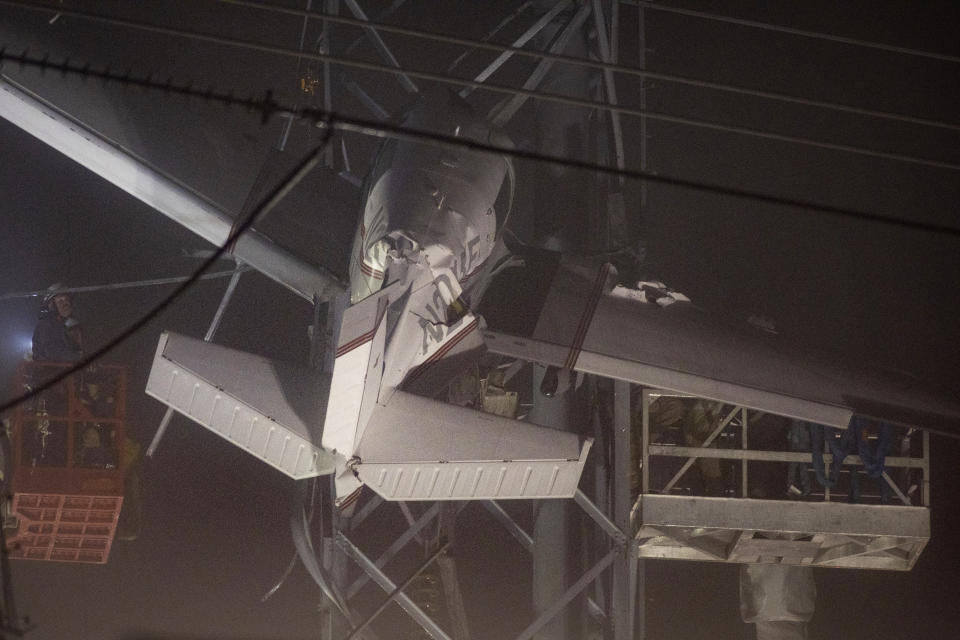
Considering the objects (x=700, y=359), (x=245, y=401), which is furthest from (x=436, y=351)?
(x=700, y=359)

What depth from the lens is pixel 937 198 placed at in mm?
22516

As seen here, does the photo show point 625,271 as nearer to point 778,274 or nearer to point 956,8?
point 778,274

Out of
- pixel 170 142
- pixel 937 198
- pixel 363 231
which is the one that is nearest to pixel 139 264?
pixel 170 142

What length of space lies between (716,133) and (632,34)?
9.28 feet

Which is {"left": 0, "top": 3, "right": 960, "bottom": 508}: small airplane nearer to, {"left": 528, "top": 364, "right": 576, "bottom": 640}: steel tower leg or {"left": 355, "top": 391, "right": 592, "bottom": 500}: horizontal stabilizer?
{"left": 355, "top": 391, "right": 592, "bottom": 500}: horizontal stabilizer

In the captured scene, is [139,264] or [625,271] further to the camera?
[139,264]

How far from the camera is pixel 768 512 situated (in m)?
14.0

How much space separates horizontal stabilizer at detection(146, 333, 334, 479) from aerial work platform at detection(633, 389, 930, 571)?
4.95 m

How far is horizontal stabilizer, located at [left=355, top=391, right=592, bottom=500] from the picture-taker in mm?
11328

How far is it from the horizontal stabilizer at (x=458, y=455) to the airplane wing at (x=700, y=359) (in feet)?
6.62

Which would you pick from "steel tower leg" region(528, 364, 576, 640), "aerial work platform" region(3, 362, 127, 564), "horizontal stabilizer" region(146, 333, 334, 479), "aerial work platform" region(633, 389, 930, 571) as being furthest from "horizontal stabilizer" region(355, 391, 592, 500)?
"aerial work platform" region(3, 362, 127, 564)

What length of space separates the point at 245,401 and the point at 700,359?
22.0 ft

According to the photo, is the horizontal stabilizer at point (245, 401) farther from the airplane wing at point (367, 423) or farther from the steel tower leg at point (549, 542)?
the steel tower leg at point (549, 542)

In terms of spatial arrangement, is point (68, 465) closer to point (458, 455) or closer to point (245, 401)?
point (245, 401)
